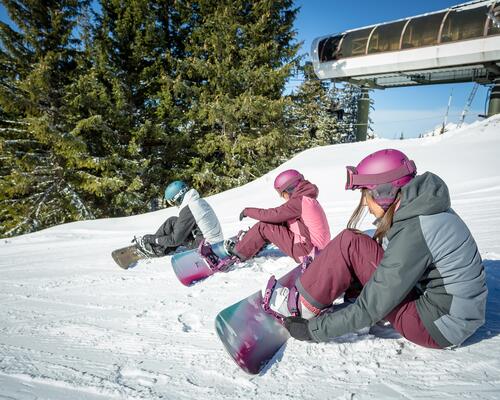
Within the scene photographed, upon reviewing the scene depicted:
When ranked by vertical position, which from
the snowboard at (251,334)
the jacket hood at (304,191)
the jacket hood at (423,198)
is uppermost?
the jacket hood at (423,198)

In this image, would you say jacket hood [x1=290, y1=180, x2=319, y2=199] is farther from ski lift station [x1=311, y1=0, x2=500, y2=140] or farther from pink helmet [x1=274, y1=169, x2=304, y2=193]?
ski lift station [x1=311, y1=0, x2=500, y2=140]

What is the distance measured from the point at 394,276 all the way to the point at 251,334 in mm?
860

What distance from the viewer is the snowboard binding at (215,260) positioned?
3.18 meters

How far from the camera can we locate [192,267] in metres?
3.13

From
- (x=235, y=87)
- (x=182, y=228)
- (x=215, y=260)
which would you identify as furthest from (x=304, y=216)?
(x=235, y=87)

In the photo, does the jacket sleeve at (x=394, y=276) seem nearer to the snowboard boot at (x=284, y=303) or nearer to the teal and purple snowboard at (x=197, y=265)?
the snowboard boot at (x=284, y=303)

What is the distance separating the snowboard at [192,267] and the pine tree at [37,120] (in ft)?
32.6

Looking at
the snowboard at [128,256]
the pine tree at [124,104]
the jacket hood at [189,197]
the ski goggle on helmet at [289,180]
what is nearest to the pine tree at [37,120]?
the pine tree at [124,104]

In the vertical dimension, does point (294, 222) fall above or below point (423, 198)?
below

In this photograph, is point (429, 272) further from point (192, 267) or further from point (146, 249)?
point (146, 249)

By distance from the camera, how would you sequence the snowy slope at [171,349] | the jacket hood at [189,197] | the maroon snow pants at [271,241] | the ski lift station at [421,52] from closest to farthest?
the snowy slope at [171,349] < the maroon snow pants at [271,241] < the jacket hood at [189,197] < the ski lift station at [421,52]

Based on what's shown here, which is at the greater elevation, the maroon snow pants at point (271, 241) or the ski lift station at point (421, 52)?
the ski lift station at point (421, 52)

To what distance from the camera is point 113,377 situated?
1563 mm

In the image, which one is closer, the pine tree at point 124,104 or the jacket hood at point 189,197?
the jacket hood at point 189,197
